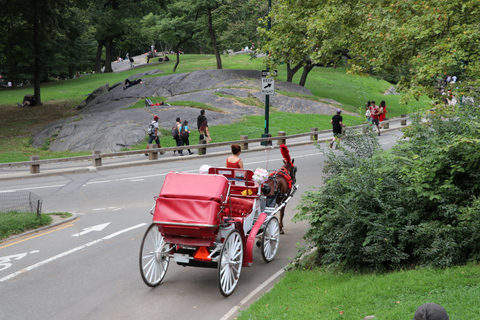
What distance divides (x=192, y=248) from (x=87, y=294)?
6.40 ft

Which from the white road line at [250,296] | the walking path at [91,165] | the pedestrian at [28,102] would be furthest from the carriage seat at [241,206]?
the pedestrian at [28,102]

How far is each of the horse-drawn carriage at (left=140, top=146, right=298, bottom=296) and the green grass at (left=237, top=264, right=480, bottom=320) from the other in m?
0.95

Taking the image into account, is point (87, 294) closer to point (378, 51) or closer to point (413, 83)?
point (413, 83)

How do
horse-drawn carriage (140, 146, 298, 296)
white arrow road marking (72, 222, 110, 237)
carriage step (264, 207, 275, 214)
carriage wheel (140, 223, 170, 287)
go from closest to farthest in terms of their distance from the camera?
horse-drawn carriage (140, 146, 298, 296) → carriage wheel (140, 223, 170, 287) → carriage step (264, 207, 275, 214) → white arrow road marking (72, 222, 110, 237)

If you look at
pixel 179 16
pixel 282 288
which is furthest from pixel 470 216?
pixel 179 16

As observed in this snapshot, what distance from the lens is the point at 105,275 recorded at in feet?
28.9

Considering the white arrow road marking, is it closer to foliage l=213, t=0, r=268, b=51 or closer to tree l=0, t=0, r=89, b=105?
tree l=0, t=0, r=89, b=105

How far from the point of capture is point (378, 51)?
596 inches

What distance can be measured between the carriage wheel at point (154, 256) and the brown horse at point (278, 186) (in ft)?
8.35

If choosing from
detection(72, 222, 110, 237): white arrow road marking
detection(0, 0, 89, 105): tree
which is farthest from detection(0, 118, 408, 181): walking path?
detection(0, 0, 89, 105): tree

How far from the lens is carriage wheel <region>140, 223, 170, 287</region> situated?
26.7 ft

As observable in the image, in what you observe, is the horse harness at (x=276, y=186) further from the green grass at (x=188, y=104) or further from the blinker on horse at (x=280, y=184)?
the green grass at (x=188, y=104)

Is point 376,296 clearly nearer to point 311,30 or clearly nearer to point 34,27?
point 311,30

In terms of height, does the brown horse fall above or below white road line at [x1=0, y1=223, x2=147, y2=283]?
above
